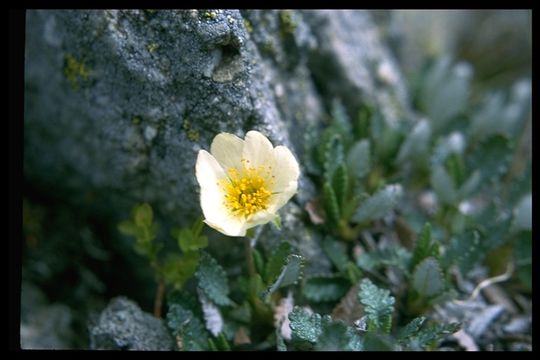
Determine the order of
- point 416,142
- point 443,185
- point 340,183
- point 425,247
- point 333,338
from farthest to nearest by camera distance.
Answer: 1. point 416,142
2. point 443,185
3. point 340,183
4. point 425,247
5. point 333,338

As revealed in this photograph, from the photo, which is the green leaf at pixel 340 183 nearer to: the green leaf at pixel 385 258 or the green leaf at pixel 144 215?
the green leaf at pixel 385 258

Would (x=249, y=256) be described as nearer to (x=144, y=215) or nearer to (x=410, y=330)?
(x=144, y=215)

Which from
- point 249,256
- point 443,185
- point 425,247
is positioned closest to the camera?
point 249,256

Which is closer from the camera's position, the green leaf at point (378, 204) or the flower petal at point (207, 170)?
the flower petal at point (207, 170)

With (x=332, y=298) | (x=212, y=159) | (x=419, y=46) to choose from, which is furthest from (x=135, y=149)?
(x=419, y=46)

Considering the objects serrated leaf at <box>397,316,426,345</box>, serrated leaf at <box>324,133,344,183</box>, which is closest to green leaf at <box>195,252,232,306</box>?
serrated leaf at <box>324,133,344,183</box>

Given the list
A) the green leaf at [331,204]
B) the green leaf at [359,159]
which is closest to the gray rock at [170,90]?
the green leaf at [331,204]

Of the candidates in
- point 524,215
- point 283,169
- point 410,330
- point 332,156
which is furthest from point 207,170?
point 524,215
